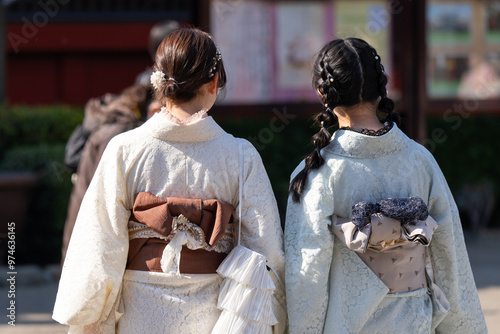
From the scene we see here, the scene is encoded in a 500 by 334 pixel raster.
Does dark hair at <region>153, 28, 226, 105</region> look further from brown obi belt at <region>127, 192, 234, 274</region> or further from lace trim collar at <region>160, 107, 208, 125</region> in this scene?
brown obi belt at <region>127, 192, 234, 274</region>

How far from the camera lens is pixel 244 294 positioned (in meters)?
2.57

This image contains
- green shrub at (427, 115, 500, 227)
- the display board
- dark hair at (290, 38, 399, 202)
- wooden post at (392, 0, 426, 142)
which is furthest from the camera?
green shrub at (427, 115, 500, 227)

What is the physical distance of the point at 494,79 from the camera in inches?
331

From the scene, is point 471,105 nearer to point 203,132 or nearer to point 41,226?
point 41,226

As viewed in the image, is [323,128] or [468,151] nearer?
[323,128]

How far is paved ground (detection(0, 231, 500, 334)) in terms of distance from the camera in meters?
5.23

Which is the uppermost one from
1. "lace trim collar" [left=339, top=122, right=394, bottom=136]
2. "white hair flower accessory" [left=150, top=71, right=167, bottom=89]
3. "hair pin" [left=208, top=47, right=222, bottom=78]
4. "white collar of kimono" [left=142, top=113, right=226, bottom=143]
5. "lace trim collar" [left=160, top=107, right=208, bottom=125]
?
"hair pin" [left=208, top=47, right=222, bottom=78]

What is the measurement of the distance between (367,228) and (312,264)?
0.23 meters

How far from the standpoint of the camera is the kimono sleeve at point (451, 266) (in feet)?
9.27

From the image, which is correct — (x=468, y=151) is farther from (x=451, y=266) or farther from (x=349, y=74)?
(x=349, y=74)

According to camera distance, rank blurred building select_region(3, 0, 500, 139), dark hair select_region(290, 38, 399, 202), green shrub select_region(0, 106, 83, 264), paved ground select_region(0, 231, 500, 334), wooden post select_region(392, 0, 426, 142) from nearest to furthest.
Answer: dark hair select_region(290, 38, 399, 202), paved ground select_region(0, 231, 500, 334), green shrub select_region(0, 106, 83, 264), wooden post select_region(392, 0, 426, 142), blurred building select_region(3, 0, 500, 139)

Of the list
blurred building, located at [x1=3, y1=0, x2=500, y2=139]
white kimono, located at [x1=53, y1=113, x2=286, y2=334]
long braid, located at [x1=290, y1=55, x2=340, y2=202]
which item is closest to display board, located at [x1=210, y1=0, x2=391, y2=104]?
blurred building, located at [x1=3, y1=0, x2=500, y2=139]

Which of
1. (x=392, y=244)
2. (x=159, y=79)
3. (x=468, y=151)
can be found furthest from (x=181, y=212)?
(x=468, y=151)

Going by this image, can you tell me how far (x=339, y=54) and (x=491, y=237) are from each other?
Answer: 5.83m
